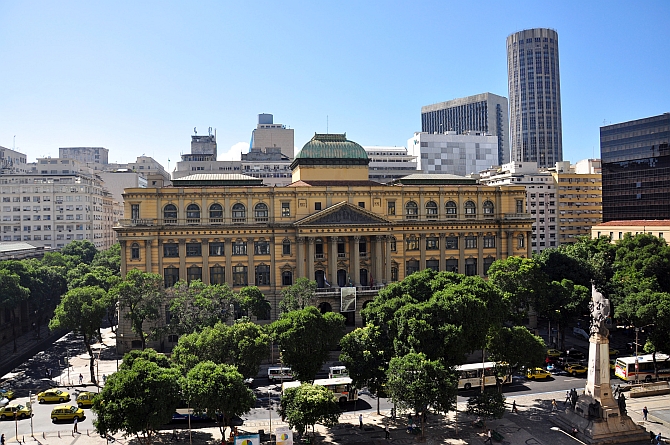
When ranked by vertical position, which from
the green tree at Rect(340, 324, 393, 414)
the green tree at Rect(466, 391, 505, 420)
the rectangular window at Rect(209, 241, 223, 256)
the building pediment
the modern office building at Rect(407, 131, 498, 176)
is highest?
the modern office building at Rect(407, 131, 498, 176)

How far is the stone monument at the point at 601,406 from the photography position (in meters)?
48.4

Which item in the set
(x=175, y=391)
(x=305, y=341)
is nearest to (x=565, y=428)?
(x=305, y=341)

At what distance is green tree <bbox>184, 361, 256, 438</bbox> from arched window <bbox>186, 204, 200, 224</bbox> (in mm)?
42369

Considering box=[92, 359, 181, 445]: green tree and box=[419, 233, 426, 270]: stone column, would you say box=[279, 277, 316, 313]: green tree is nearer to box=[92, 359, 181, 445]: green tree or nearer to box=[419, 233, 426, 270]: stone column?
box=[419, 233, 426, 270]: stone column

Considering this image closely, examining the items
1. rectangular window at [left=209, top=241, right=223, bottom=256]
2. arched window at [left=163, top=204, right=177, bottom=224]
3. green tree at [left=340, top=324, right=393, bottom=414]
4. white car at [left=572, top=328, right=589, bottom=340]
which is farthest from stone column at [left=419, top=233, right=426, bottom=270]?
arched window at [left=163, top=204, right=177, bottom=224]

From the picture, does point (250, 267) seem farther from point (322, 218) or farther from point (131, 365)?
point (131, 365)

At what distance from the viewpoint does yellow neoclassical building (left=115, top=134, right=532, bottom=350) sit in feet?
277

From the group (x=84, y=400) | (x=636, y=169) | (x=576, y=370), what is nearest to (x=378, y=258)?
(x=576, y=370)

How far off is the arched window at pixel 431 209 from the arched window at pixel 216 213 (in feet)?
112

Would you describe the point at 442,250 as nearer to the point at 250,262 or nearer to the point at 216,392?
the point at 250,262

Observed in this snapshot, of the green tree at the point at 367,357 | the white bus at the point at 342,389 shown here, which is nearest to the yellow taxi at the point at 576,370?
the green tree at the point at 367,357

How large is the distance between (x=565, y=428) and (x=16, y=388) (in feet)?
197

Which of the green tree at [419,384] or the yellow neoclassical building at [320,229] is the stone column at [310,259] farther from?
the green tree at [419,384]

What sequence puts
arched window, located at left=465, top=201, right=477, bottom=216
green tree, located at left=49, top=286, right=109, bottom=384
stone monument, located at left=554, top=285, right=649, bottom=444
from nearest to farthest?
stone monument, located at left=554, top=285, right=649, bottom=444 → green tree, located at left=49, top=286, right=109, bottom=384 → arched window, located at left=465, top=201, right=477, bottom=216
